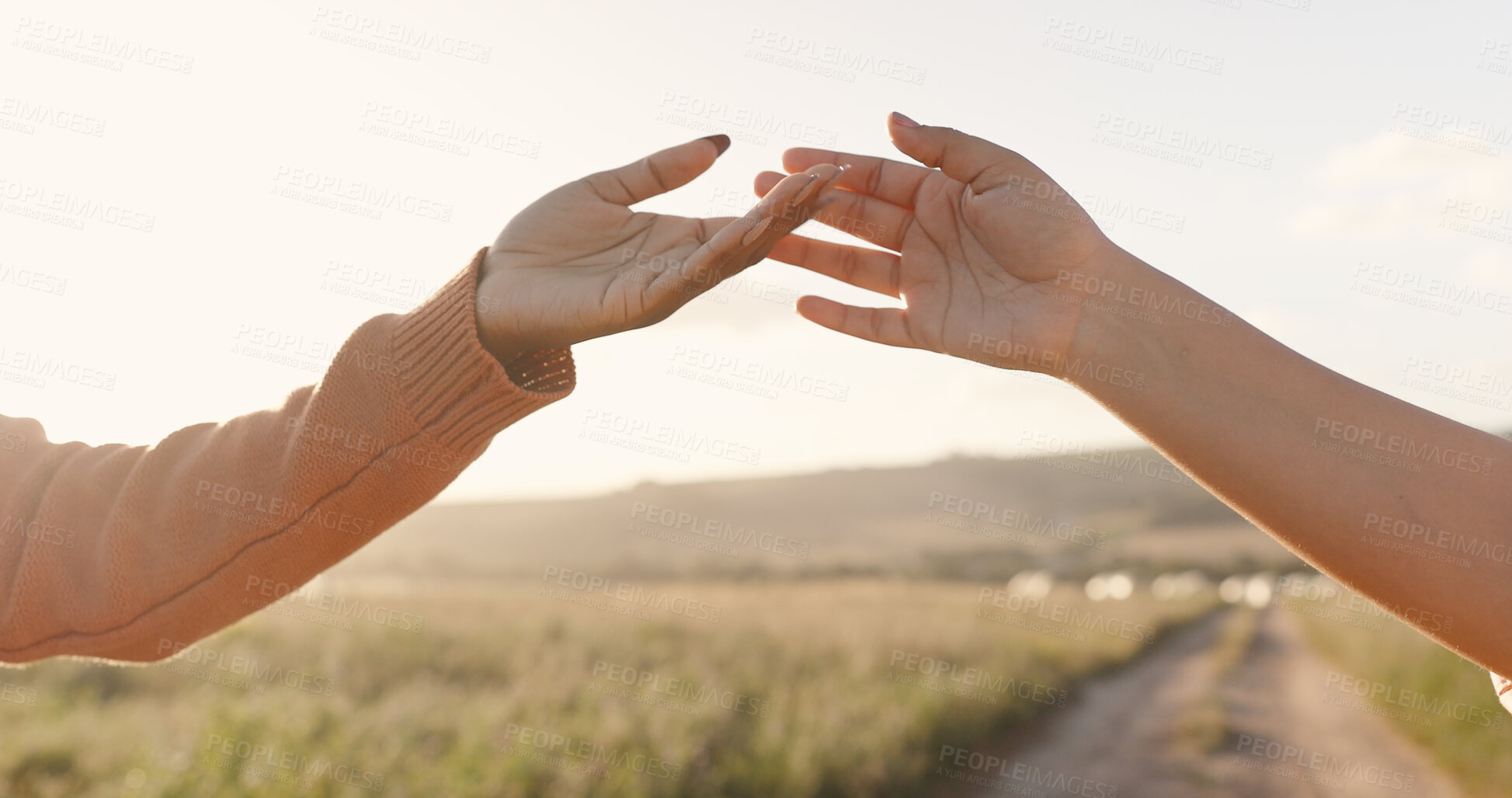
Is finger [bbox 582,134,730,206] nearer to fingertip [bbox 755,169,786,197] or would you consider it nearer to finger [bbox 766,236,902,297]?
fingertip [bbox 755,169,786,197]

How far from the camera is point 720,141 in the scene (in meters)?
2.47

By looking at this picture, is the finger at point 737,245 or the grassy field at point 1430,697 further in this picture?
the grassy field at point 1430,697

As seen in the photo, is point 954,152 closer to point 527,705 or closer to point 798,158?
point 798,158

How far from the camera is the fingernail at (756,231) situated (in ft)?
6.39

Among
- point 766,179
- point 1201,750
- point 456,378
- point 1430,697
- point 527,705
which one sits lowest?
point 527,705

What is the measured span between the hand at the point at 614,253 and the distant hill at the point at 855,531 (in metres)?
4.94

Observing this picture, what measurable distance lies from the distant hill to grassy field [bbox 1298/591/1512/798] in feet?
11.2

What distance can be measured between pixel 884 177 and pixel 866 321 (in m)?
0.45

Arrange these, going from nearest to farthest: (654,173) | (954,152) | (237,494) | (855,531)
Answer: (237,494)
(654,173)
(954,152)
(855,531)

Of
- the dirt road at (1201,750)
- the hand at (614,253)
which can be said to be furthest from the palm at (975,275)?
the dirt road at (1201,750)

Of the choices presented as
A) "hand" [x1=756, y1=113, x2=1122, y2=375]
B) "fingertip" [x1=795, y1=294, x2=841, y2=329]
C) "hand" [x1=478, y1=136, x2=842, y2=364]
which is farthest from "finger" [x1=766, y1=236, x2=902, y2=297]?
"hand" [x1=478, y1=136, x2=842, y2=364]

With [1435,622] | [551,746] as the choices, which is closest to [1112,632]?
[551,746]

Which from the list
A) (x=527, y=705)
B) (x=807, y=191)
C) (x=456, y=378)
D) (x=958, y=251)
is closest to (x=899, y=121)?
(x=958, y=251)

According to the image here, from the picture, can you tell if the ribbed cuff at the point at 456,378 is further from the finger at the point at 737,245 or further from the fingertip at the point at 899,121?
the fingertip at the point at 899,121
